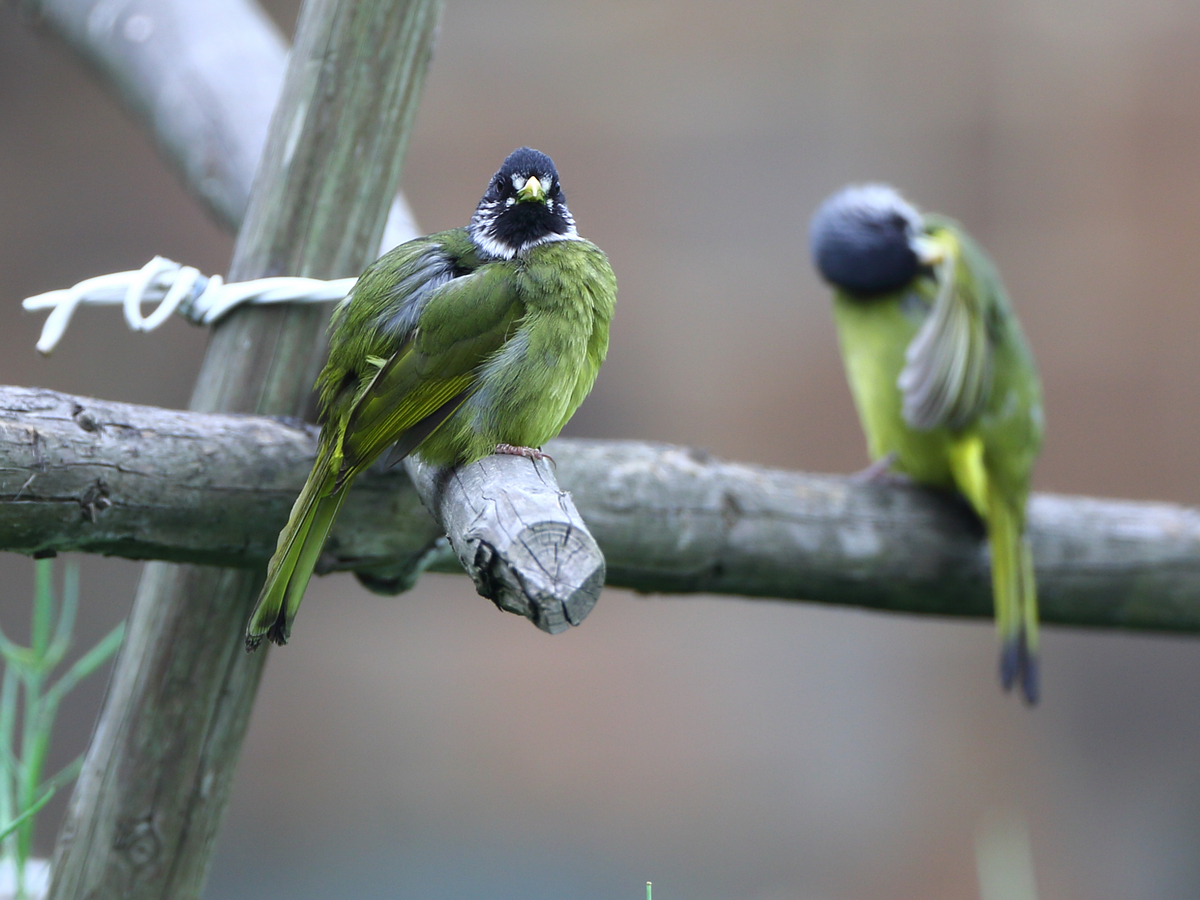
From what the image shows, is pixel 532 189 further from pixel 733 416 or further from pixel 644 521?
pixel 733 416

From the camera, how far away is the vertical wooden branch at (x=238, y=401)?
5.50ft

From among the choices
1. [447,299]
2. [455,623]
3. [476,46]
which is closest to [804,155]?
[476,46]

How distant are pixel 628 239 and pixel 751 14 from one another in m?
1.27

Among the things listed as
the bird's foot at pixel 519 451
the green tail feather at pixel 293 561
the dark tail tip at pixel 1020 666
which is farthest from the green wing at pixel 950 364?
the green tail feather at pixel 293 561

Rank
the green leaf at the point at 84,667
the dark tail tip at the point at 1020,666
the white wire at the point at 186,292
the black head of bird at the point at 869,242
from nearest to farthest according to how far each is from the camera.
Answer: the white wire at the point at 186,292
the green leaf at the point at 84,667
the dark tail tip at the point at 1020,666
the black head of bird at the point at 869,242

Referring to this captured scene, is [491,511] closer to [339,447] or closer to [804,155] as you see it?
[339,447]

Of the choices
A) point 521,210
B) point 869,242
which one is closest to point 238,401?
point 521,210

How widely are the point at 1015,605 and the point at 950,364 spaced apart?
60 cm

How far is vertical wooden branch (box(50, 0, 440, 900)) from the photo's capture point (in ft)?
5.50

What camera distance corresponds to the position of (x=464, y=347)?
1.54m

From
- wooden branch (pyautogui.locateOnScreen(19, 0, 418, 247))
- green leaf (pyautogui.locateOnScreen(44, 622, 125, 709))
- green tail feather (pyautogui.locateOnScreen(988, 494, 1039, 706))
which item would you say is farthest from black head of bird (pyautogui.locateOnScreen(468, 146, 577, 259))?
green tail feather (pyautogui.locateOnScreen(988, 494, 1039, 706))

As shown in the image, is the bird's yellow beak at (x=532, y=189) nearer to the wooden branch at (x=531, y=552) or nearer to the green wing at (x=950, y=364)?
the wooden branch at (x=531, y=552)

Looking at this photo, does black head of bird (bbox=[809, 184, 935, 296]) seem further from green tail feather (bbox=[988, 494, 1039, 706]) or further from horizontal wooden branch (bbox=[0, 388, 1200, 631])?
green tail feather (bbox=[988, 494, 1039, 706])

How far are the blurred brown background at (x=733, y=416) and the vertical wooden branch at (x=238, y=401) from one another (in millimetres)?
3589
